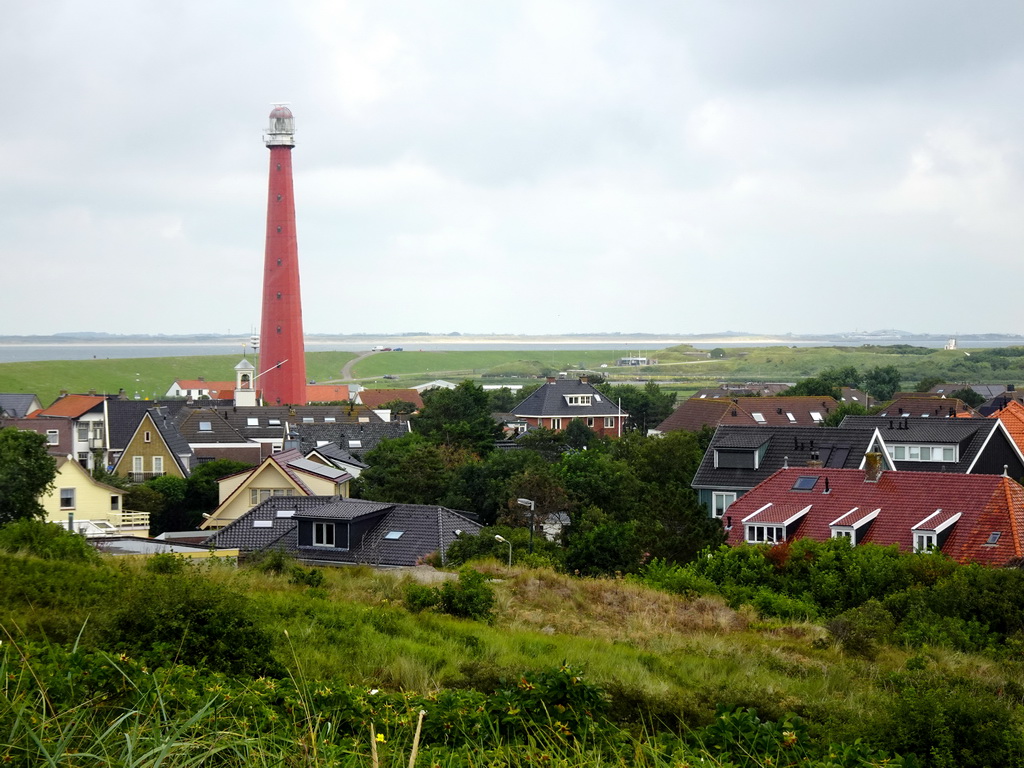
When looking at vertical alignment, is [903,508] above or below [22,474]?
below

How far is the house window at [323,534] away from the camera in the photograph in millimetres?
29297

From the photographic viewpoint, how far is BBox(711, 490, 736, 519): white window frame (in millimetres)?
38375

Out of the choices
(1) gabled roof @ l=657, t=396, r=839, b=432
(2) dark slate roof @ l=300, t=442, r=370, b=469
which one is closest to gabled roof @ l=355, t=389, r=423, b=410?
(1) gabled roof @ l=657, t=396, r=839, b=432

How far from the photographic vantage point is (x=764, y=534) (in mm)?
28531

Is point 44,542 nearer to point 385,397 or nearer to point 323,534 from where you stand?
point 323,534

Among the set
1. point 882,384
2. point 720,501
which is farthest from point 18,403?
point 882,384

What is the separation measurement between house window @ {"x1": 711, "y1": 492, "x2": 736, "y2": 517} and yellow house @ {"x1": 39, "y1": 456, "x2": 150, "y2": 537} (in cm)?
2095

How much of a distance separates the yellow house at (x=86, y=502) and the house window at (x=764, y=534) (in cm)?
2254

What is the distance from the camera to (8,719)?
5.00 m

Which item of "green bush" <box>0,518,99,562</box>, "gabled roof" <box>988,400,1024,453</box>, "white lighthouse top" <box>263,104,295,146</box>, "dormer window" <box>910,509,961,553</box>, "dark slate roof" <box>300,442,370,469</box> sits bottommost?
"dark slate roof" <box>300,442,370,469</box>

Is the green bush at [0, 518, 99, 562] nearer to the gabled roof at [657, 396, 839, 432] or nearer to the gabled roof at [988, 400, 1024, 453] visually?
the gabled roof at [988, 400, 1024, 453]

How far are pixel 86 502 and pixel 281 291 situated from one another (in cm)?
4612

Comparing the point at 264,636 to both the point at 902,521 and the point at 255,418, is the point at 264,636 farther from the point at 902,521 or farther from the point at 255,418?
the point at 255,418

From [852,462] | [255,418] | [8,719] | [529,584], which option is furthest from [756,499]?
[255,418]
